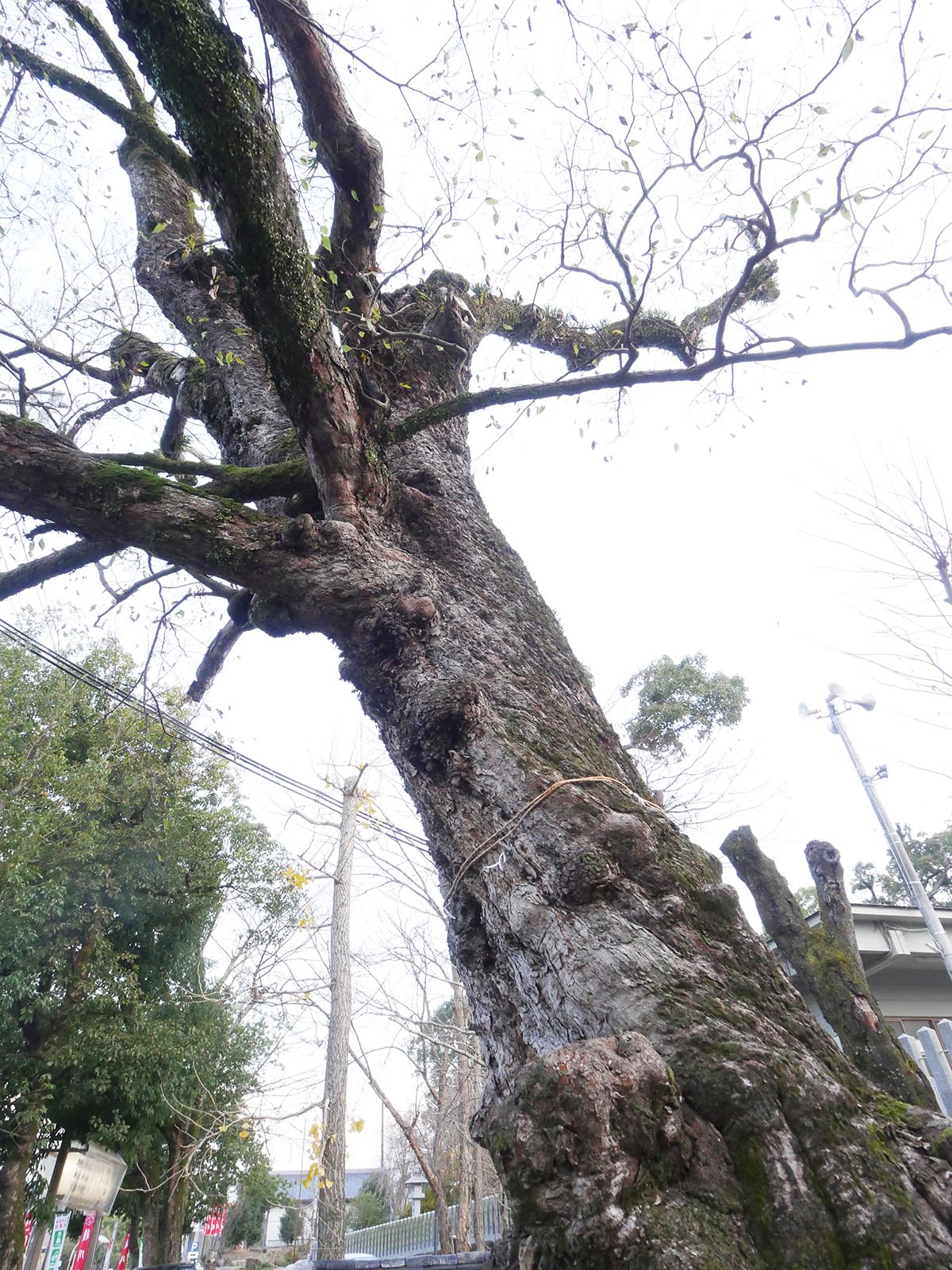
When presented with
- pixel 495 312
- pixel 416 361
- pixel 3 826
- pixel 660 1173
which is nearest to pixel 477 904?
pixel 660 1173

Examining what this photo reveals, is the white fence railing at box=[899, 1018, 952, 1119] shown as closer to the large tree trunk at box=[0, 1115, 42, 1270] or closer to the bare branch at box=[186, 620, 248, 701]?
the bare branch at box=[186, 620, 248, 701]

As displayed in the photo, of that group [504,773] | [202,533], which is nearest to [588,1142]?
[504,773]

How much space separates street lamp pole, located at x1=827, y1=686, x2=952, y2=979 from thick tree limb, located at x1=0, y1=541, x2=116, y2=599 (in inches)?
263

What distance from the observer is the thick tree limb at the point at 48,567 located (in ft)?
9.94

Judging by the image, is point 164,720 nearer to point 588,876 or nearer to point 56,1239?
point 588,876

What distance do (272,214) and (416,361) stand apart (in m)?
1.75

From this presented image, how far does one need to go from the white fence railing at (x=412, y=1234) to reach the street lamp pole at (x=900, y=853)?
6.29 m

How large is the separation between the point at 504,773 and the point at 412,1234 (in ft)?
44.4

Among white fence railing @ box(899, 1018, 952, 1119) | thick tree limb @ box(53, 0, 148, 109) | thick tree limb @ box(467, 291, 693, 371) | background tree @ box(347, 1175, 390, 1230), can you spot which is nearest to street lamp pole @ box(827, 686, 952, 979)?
white fence railing @ box(899, 1018, 952, 1119)

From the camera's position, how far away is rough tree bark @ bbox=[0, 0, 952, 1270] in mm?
1037

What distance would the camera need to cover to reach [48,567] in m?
3.09

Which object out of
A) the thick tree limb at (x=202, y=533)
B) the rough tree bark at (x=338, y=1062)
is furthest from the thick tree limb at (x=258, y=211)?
the rough tree bark at (x=338, y=1062)

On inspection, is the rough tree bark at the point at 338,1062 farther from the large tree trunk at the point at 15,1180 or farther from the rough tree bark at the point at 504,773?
the rough tree bark at the point at 504,773

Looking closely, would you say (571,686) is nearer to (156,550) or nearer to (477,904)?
(477,904)
